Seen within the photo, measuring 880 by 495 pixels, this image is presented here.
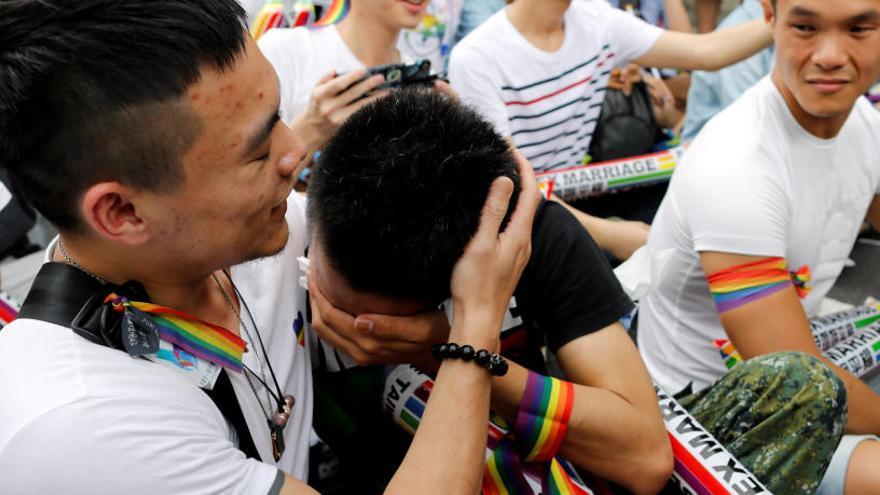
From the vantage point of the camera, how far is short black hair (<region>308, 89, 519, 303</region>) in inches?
41.8

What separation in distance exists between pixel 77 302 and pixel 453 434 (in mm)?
508

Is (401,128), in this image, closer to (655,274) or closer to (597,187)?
(655,274)

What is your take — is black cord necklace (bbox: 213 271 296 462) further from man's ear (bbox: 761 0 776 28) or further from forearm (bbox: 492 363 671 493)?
man's ear (bbox: 761 0 776 28)

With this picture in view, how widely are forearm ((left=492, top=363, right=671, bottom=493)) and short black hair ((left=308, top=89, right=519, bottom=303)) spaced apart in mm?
224

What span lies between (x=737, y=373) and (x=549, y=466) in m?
0.39

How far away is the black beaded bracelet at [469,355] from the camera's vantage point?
1050mm

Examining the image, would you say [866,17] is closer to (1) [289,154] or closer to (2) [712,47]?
(2) [712,47]

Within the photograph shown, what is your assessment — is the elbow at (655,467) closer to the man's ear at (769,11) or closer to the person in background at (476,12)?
the man's ear at (769,11)

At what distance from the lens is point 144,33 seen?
0.85 meters

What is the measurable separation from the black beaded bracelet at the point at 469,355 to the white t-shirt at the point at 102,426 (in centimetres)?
28

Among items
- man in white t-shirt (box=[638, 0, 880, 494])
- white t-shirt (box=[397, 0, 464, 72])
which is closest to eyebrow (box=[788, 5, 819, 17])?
man in white t-shirt (box=[638, 0, 880, 494])

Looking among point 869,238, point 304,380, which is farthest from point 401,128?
point 869,238

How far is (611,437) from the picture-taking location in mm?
1167

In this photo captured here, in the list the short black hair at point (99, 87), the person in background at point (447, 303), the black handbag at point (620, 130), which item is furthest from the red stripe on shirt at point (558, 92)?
the short black hair at point (99, 87)
